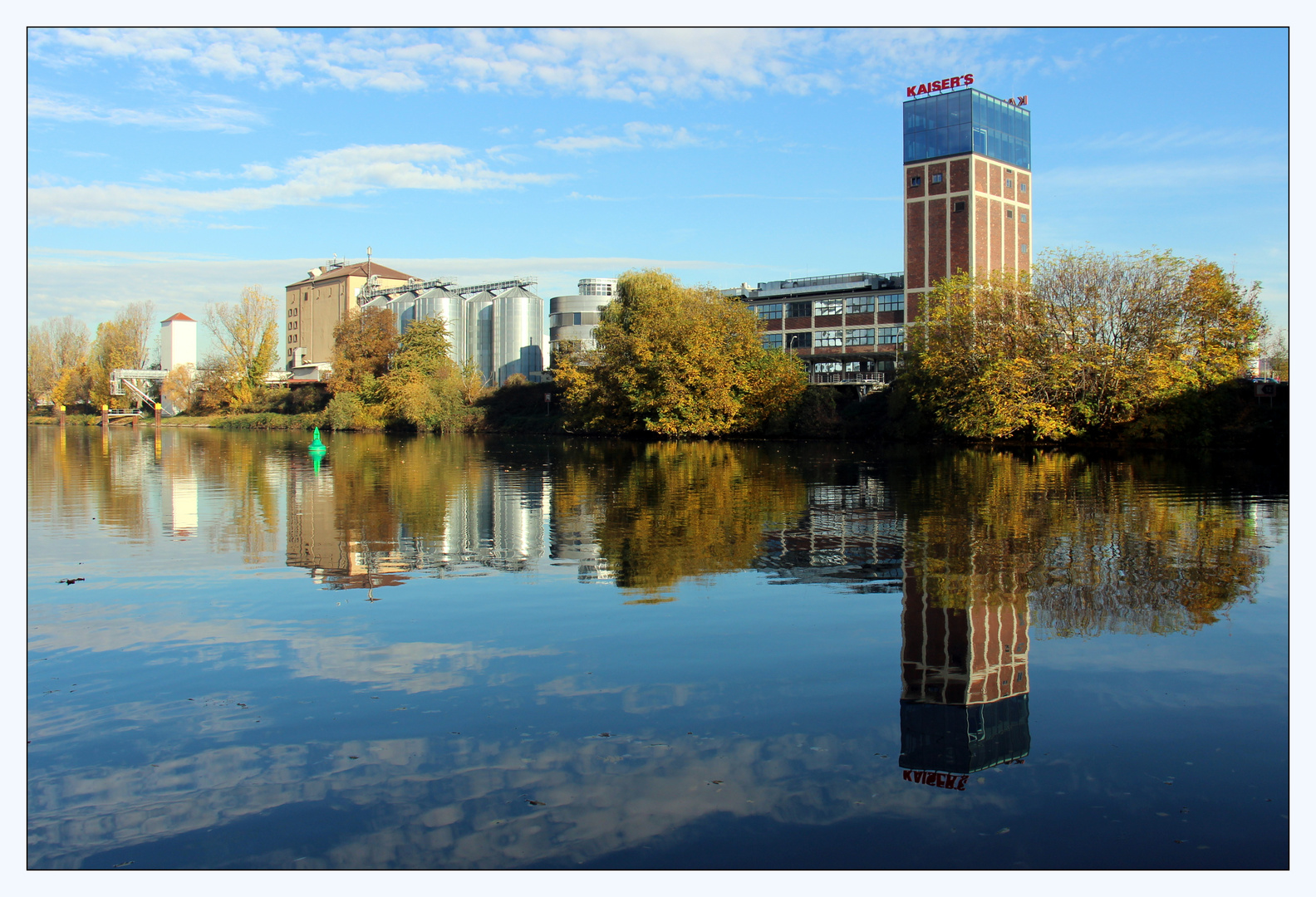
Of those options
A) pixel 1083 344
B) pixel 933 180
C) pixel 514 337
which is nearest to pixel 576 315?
pixel 514 337

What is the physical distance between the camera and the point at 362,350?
307ft

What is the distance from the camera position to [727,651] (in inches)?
325

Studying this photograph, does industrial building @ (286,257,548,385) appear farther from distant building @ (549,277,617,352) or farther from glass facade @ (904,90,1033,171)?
glass facade @ (904,90,1033,171)

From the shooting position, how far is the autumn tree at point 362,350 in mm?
92625

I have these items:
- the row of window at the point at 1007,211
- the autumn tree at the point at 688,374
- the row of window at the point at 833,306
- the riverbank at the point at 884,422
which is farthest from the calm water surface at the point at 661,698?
the row of window at the point at 833,306

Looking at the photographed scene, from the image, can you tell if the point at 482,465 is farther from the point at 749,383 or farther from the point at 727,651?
the point at 749,383

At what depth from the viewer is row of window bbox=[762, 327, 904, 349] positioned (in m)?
98.1

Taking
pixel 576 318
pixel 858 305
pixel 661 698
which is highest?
pixel 576 318

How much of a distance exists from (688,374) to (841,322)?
41197mm

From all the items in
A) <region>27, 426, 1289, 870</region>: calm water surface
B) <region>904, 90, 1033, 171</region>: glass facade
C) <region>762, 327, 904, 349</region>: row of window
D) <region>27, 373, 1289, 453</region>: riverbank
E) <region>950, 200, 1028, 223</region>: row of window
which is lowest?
<region>27, 426, 1289, 870</region>: calm water surface

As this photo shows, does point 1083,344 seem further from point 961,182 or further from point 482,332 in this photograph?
point 482,332

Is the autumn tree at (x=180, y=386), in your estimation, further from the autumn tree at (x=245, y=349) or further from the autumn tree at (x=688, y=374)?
the autumn tree at (x=688, y=374)

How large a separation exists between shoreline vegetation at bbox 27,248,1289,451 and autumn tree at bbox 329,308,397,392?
18 cm

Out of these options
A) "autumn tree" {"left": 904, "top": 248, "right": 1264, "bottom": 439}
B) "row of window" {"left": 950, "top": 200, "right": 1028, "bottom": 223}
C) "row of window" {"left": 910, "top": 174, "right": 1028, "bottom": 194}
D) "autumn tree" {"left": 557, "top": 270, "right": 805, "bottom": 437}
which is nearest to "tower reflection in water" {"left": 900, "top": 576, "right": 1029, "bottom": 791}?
"autumn tree" {"left": 904, "top": 248, "right": 1264, "bottom": 439}
